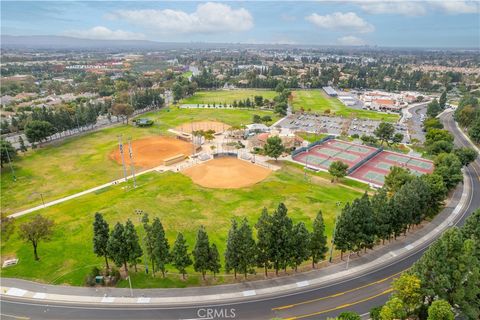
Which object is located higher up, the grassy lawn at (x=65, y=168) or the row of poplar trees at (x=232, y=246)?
the row of poplar trees at (x=232, y=246)

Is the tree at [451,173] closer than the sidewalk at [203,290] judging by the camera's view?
No

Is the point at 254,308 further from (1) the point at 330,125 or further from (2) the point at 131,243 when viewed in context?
(1) the point at 330,125

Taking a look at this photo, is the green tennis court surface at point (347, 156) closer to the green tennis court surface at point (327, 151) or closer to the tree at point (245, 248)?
the green tennis court surface at point (327, 151)

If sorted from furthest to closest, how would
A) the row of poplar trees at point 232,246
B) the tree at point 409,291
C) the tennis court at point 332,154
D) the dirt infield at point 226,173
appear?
the tennis court at point 332,154
the dirt infield at point 226,173
the row of poplar trees at point 232,246
the tree at point 409,291

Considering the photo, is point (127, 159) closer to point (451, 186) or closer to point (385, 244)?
point (385, 244)

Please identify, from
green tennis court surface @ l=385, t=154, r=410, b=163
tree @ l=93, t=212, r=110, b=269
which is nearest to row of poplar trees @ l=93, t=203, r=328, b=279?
tree @ l=93, t=212, r=110, b=269

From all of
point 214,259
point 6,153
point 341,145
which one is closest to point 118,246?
point 214,259

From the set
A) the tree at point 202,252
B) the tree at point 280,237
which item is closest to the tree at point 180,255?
the tree at point 202,252

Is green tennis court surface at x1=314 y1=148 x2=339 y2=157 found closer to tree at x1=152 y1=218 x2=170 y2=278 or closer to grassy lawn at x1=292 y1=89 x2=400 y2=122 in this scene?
grassy lawn at x1=292 y1=89 x2=400 y2=122
